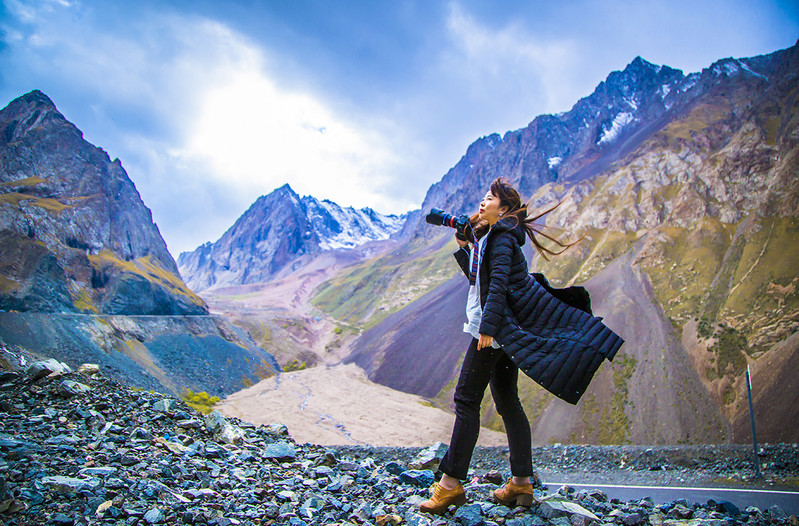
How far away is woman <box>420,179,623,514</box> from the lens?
129 inches

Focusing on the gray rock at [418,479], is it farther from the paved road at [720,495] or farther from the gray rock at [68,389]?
the gray rock at [68,389]

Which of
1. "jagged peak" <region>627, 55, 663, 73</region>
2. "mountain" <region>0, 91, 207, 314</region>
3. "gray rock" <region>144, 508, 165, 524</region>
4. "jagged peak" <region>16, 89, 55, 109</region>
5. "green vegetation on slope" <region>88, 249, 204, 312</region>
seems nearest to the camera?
"gray rock" <region>144, 508, 165, 524</region>

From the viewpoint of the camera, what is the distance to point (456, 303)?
57.4 m

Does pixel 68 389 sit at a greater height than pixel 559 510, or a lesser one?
lesser

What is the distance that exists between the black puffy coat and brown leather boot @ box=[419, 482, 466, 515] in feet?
4.48

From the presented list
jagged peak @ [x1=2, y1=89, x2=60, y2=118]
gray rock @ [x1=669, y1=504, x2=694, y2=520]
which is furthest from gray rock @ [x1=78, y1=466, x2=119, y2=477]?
jagged peak @ [x1=2, y1=89, x2=60, y2=118]

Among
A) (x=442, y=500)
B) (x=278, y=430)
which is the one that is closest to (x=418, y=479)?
(x=442, y=500)

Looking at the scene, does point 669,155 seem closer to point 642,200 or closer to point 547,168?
point 642,200

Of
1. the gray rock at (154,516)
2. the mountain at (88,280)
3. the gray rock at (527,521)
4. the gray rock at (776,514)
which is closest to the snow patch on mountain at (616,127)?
the mountain at (88,280)

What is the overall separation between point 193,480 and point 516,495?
359 centimetres

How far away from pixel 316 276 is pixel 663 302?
563ft

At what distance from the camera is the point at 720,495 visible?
837cm

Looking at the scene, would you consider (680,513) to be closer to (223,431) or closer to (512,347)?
(512,347)

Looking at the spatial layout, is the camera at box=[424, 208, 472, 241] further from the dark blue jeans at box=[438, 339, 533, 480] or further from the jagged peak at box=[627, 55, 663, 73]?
the jagged peak at box=[627, 55, 663, 73]
